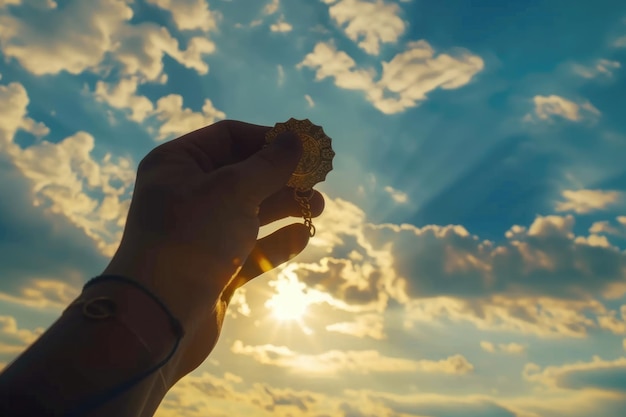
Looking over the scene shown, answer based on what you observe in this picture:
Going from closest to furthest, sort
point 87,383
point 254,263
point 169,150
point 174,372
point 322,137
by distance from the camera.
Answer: point 87,383, point 169,150, point 174,372, point 254,263, point 322,137

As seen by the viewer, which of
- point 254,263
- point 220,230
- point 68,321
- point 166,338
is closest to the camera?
point 68,321

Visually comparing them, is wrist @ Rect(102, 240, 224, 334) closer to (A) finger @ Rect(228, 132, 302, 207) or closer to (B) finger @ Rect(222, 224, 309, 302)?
(A) finger @ Rect(228, 132, 302, 207)

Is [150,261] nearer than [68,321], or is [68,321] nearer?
[68,321]

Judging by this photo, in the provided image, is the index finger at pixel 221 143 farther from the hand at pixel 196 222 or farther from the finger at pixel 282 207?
the finger at pixel 282 207

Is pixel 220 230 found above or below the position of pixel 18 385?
above

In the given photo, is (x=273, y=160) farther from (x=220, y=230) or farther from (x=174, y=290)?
(x=174, y=290)

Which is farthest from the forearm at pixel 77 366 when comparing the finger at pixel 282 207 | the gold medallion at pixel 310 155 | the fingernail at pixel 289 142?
the gold medallion at pixel 310 155

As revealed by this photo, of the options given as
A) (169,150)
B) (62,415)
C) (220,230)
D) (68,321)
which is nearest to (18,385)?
(62,415)
